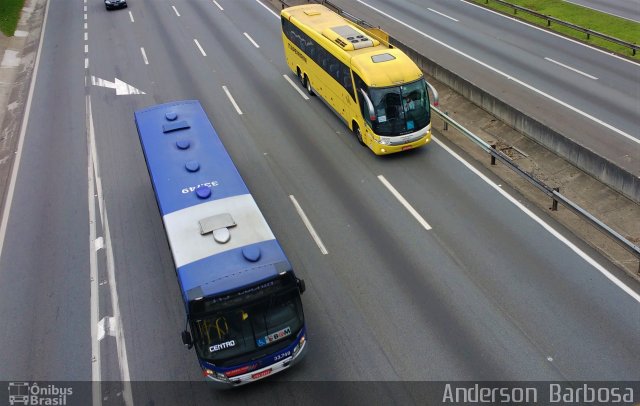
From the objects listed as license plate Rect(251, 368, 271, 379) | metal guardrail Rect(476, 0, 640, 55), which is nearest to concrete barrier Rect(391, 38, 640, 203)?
metal guardrail Rect(476, 0, 640, 55)

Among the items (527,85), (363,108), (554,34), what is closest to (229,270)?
(363,108)

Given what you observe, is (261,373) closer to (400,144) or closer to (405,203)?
(405,203)

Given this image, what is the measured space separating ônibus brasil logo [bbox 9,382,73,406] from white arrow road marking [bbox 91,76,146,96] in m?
18.7

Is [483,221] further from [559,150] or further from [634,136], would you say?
[634,136]

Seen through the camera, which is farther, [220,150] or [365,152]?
[365,152]

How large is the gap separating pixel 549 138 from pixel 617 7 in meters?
24.7

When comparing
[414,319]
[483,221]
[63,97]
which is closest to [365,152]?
[483,221]

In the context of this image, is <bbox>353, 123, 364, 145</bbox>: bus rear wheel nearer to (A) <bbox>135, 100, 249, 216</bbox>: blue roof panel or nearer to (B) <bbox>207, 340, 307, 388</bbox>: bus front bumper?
(A) <bbox>135, 100, 249, 216</bbox>: blue roof panel

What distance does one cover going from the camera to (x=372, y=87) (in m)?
20.7

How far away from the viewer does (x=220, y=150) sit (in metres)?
16.3

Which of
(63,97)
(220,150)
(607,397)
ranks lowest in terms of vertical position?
(607,397)

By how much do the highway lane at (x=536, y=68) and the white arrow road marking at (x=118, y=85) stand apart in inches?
660

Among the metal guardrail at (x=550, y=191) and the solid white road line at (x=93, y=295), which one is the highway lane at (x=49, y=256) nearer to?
the solid white road line at (x=93, y=295)

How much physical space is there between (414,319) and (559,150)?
10.2m
